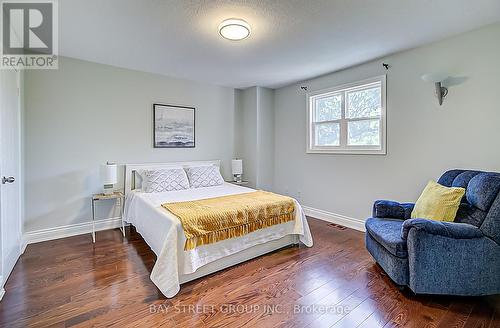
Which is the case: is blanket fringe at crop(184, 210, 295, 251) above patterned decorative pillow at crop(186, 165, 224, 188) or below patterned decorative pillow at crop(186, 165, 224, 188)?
below

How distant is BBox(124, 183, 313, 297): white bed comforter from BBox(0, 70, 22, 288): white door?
3.84 feet

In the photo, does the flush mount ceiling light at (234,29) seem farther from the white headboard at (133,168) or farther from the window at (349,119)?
the white headboard at (133,168)

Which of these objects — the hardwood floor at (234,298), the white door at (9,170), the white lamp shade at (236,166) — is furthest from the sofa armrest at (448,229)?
the white door at (9,170)

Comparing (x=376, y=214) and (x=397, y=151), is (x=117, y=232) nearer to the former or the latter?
(x=376, y=214)

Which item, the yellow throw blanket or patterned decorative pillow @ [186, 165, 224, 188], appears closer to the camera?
the yellow throw blanket

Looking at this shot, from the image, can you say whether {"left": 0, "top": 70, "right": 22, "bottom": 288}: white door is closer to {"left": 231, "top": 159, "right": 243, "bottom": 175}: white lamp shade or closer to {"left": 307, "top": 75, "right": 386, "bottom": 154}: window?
{"left": 231, "top": 159, "right": 243, "bottom": 175}: white lamp shade

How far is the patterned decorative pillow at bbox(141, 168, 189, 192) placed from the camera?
3.65 metres

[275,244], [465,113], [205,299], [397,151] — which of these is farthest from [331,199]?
[205,299]

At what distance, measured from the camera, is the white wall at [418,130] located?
2.60m

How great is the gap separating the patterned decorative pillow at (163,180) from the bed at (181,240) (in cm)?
12

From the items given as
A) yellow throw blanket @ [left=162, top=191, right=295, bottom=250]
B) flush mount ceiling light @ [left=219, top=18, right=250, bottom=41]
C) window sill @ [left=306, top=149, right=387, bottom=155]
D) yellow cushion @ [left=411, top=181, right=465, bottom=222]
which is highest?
flush mount ceiling light @ [left=219, top=18, right=250, bottom=41]

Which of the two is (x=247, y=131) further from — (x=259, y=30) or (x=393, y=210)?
(x=393, y=210)

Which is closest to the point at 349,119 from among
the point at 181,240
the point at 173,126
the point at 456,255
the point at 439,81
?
the point at 439,81

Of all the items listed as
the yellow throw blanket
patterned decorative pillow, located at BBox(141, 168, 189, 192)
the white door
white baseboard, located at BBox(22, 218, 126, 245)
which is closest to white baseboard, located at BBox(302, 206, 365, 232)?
the yellow throw blanket
